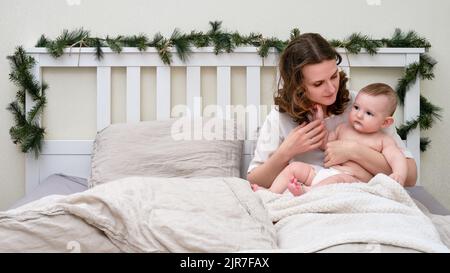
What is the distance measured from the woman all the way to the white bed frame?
449 mm

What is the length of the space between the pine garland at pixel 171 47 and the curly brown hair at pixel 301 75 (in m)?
0.45

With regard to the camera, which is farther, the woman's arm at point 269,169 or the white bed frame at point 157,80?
the white bed frame at point 157,80

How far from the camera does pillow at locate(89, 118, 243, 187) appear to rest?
1.69 m

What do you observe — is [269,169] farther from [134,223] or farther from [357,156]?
[134,223]

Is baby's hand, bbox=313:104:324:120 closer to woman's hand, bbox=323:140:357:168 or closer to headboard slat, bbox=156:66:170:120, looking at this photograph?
woman's hand, bbox=323:140:357:168

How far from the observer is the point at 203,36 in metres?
1.95

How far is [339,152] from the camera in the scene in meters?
1.42

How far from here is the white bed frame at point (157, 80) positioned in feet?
A: 6.45

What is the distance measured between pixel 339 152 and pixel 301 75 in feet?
0.79

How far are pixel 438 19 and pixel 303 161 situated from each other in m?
0.95

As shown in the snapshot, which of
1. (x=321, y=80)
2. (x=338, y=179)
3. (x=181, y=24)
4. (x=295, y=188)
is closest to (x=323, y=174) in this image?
(x=338, y=179)

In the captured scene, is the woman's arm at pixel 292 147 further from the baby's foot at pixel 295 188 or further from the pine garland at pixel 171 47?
the pine garland at pixel 171 47
